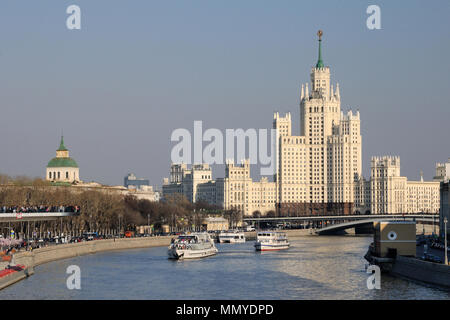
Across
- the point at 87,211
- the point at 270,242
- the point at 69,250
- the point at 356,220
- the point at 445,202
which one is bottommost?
the point at 69,250

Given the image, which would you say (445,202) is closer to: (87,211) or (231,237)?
(231,237)

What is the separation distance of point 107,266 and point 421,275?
29148 millimetres

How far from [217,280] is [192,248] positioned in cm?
2645

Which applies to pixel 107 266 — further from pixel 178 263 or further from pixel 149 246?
pixel 149 246

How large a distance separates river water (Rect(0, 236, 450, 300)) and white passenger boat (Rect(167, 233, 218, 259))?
178cm

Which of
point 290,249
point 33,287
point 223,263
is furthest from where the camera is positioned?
point 290,249

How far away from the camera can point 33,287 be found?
64688 mm

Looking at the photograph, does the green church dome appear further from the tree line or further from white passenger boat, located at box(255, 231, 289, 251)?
white passenger boat, located at box(255, 231, 289, 251)

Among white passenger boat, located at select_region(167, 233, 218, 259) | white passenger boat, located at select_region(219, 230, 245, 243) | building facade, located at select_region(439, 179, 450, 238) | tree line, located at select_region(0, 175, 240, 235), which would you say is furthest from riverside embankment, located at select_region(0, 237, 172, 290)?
building facade, located at select_region(439, 179, 450, 238)

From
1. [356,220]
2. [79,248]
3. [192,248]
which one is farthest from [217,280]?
[356,220]

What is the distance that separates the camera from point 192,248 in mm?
98625

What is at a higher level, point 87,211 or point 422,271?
point 87,211

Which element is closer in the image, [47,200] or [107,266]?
[107,266]
